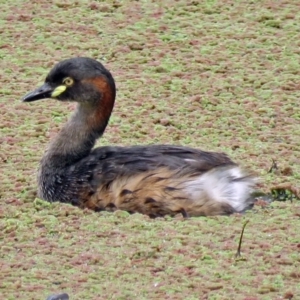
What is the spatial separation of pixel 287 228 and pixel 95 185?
3.75ft

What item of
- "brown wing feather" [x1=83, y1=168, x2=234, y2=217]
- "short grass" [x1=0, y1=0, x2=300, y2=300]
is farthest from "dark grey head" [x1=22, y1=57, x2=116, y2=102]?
"brown wing feather" [x1=83, y1=168, x2=234, y2=217]

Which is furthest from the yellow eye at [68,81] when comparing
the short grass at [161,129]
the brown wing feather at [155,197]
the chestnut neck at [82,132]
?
the brown wing feather at [155,197]

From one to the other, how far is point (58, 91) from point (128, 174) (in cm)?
90

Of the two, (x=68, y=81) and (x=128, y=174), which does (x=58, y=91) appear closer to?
(x=68, y=81)

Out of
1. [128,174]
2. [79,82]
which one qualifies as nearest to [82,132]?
[79,82]

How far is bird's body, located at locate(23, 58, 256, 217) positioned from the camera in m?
6.79

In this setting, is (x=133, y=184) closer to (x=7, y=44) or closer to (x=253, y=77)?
(x=253, y=77)

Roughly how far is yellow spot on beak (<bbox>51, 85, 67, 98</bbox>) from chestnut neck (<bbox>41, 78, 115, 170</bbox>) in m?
0.13

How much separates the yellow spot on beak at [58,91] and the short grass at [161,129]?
410mm

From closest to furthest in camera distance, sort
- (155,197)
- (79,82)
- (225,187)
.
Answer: (155,197) → (225,187) → (79,82)

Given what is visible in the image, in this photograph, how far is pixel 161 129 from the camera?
807cm

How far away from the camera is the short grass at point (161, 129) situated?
19.0 feet

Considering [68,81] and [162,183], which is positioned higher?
[68,81]

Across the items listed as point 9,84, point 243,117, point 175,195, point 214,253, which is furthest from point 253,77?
point 214,253
